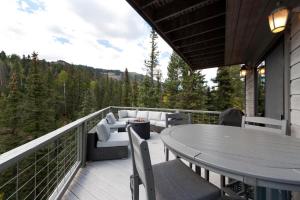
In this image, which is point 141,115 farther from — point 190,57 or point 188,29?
point 188,29

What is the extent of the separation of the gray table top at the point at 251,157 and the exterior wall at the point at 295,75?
582mm

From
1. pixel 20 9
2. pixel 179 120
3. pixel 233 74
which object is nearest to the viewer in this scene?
pixel 179 120

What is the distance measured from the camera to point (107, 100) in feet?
109

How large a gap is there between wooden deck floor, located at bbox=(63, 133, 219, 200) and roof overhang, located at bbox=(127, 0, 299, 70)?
2475 millimetres

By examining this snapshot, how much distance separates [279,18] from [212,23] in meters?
1.25

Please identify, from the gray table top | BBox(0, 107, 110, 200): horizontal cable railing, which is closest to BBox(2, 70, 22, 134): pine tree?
BBox(0, 107, 110, 200): horizontal cable railing

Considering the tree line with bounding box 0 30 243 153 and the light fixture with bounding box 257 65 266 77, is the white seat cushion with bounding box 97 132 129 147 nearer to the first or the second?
the light fixture with bounding box 257 65 266 77

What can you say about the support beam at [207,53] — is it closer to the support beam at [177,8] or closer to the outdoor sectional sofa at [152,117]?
the outdoor sectional sofa at [152,117]

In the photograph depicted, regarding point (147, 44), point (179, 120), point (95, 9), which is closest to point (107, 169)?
point (179, 120)

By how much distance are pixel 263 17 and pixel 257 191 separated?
2.35 meters

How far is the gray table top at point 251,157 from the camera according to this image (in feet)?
2.92

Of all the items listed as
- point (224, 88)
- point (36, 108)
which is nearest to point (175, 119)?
point (224, 88)

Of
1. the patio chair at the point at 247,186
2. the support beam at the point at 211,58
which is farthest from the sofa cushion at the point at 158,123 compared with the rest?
the patio chair at the point at 247,186

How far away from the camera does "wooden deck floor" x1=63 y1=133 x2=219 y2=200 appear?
2.28 meters
